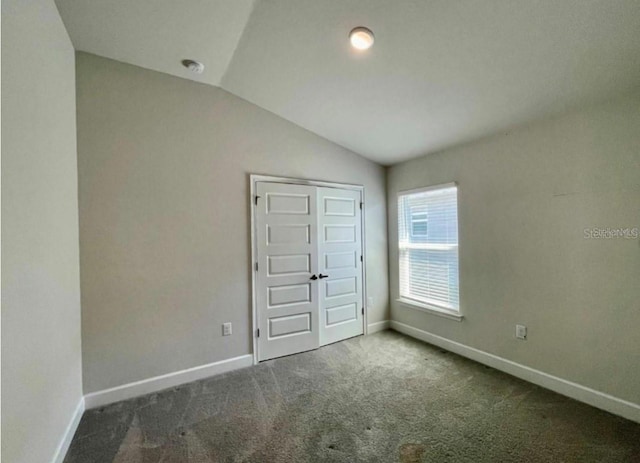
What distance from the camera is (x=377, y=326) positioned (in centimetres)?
396

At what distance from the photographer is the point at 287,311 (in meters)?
3.19

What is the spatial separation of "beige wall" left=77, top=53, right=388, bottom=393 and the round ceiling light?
1.44 metres

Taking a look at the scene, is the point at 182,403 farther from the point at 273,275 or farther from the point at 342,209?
the point at 342,209

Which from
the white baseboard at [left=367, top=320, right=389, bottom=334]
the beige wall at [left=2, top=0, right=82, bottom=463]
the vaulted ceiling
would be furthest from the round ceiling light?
the white baseboard at [left=367, top=320, right=389, bottom=334]

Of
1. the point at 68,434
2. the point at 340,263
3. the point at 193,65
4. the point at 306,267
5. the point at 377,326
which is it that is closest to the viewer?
the point at 68,434

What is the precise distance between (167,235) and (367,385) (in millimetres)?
2365

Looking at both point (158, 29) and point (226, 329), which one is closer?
point (158, 29)

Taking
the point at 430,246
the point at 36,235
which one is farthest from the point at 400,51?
the point at 36,235

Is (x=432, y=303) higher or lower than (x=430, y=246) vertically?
lower

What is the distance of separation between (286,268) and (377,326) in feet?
5.67

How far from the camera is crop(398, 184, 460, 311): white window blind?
3238 millimetres

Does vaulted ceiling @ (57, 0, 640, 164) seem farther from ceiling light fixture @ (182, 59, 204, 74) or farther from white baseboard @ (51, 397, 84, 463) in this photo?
white baseboard @ (51, 397, 84, 463)

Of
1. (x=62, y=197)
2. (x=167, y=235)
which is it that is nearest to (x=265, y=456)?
(x=167, y=235)

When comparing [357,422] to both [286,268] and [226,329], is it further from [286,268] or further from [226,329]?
[286,268]
